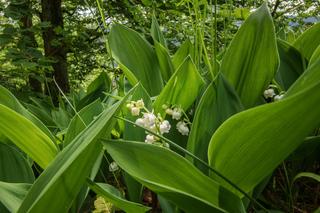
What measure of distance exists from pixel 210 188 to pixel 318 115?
0.46ft

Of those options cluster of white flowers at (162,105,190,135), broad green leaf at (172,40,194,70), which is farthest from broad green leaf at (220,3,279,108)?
broad green leaf at (172,40,194,70)

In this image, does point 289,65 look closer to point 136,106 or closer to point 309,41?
point 309,41

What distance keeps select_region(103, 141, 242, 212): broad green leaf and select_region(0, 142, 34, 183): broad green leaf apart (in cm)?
21

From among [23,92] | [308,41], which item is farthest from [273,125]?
[23,92]

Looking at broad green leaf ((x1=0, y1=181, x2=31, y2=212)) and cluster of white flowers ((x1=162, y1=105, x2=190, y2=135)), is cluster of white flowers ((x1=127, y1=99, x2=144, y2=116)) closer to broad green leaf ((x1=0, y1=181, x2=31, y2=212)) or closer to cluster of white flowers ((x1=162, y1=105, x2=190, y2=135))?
cluster of white flowers ((x1=162, y1=105, x2=190, y2=135))

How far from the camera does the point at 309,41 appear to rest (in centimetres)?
84

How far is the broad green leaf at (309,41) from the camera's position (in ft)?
2.71

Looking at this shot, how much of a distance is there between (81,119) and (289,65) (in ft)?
1.43

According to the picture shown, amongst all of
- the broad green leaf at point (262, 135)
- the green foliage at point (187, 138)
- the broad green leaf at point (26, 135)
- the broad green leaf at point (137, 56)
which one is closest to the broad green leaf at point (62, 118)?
the green foliage at point (187, 138)

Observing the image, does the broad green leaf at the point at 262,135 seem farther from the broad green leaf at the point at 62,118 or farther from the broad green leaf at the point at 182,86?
the broad green leaf at the point at 62,118

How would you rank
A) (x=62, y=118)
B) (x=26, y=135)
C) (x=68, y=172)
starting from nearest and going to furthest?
(x=68, y=172)
(x=26, y=135)
(x=62, y=118)

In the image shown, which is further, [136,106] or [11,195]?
[136,106]

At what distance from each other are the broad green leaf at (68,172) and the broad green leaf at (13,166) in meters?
0.15

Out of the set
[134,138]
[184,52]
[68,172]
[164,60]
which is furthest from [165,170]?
[184,52]
